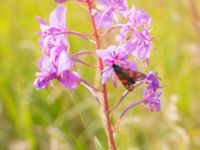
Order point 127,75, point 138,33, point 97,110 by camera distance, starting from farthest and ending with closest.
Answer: point 97,110
point 138,33
point 127,75

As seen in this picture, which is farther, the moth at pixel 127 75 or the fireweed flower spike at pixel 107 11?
the fireweed flower spike at pixel 107 11

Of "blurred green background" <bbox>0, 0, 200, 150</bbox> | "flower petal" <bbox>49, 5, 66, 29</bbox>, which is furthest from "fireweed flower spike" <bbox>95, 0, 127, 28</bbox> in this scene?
"blurred green background" <bbox>0, 0, 200, 150</bbox>

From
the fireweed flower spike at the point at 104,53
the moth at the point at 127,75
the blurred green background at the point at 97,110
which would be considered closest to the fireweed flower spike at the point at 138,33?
the fireweed flower spike at the point at 104,53

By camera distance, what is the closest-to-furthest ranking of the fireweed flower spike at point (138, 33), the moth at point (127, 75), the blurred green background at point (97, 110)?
the moth at point (127, 75) < the fireweed flower spike at point (138, 33) < the blurred green background at point (97, 110)

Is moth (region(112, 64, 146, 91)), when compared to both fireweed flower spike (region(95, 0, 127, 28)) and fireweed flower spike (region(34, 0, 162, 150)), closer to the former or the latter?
fireweed flower spike (region(34, 0, 162, 150))

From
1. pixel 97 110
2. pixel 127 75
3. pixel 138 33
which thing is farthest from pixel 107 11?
pixel 97 110

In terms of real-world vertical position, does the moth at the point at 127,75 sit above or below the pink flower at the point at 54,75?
Answer: below

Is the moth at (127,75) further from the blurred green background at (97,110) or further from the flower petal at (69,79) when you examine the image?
the blurred green background at (97,110)

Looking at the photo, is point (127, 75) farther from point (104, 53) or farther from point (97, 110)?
point (97, 110)

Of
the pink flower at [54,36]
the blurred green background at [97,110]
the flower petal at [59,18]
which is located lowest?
the blurred green background at [97,110]
